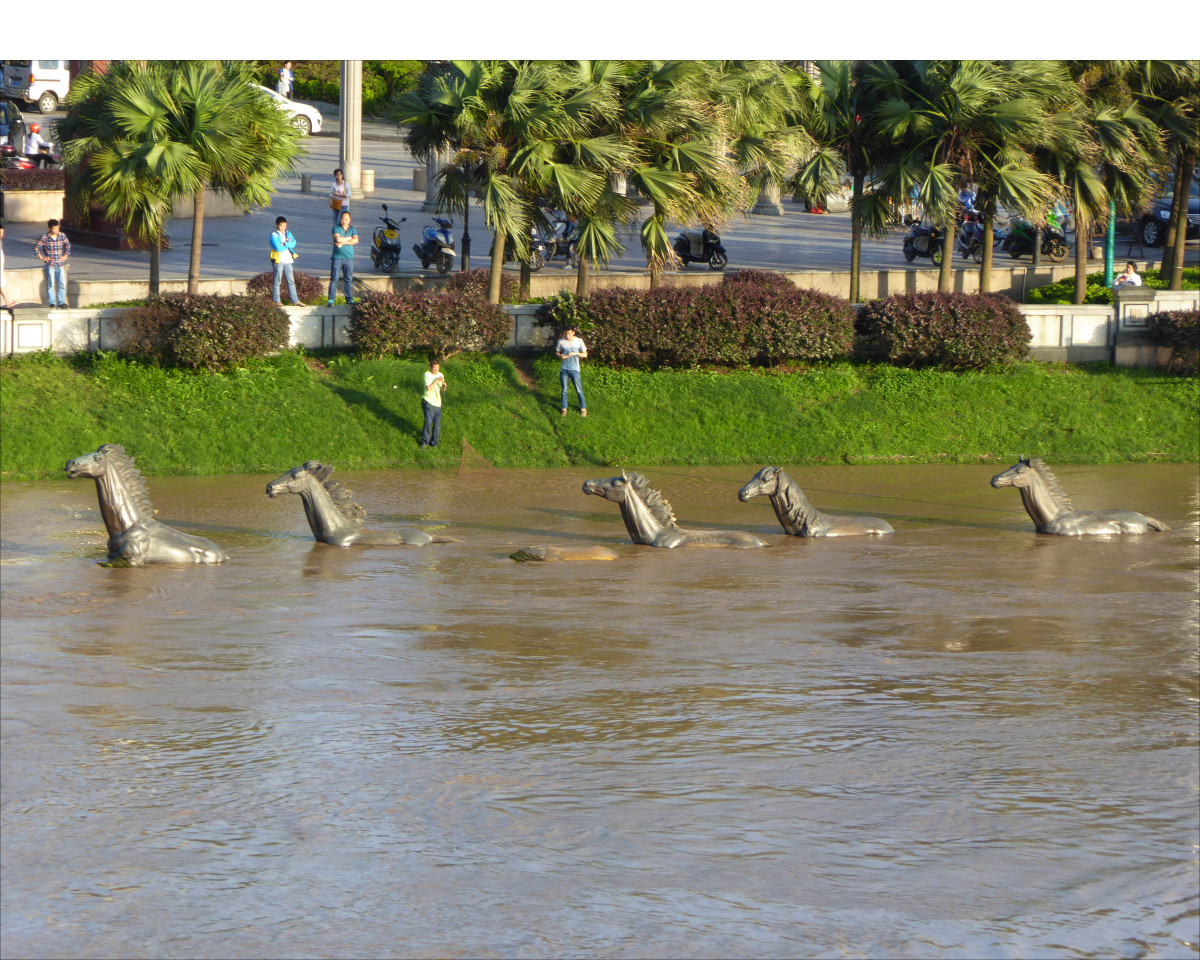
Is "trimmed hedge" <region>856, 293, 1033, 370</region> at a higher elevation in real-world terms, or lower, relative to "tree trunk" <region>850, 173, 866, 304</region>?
lower

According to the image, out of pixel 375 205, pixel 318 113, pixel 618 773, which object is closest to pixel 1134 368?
pixel 618 773

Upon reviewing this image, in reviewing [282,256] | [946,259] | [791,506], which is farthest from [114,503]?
[946,259]

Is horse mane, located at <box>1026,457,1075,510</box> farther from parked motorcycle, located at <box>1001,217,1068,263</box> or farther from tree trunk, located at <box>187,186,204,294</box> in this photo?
parked motorcycle, located at <box>1001,217,1068,263</box>

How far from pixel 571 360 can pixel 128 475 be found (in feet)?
35.4

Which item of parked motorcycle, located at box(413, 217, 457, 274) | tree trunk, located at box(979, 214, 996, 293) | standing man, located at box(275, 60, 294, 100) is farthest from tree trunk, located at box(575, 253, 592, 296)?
standing man, located at box(275, 60, 294, 100)

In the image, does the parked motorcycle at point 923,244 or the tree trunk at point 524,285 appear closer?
the tree trunk at point 524,285

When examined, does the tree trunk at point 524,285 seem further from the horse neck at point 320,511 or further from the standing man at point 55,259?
the horse neck at point 320,511

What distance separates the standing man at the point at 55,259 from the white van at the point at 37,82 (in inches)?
1334

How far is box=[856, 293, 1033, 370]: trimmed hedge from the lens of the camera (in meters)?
29.0

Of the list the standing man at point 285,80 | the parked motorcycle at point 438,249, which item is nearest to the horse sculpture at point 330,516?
the parked motorcycle at point 438,249

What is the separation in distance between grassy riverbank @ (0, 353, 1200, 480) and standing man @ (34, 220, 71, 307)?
2.74 metres

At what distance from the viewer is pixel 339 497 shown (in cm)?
1919

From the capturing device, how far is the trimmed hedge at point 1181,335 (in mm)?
29797

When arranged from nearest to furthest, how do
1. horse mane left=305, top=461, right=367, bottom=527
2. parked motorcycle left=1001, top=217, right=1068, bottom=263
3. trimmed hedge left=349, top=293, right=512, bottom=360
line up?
horse mane left=305, top=461, right=367, bottom=527, trimmed hedge left=349, top=293, right=512, bottom=360, parked motorcycle left=1001, top=217, right=1068, bottom=263
